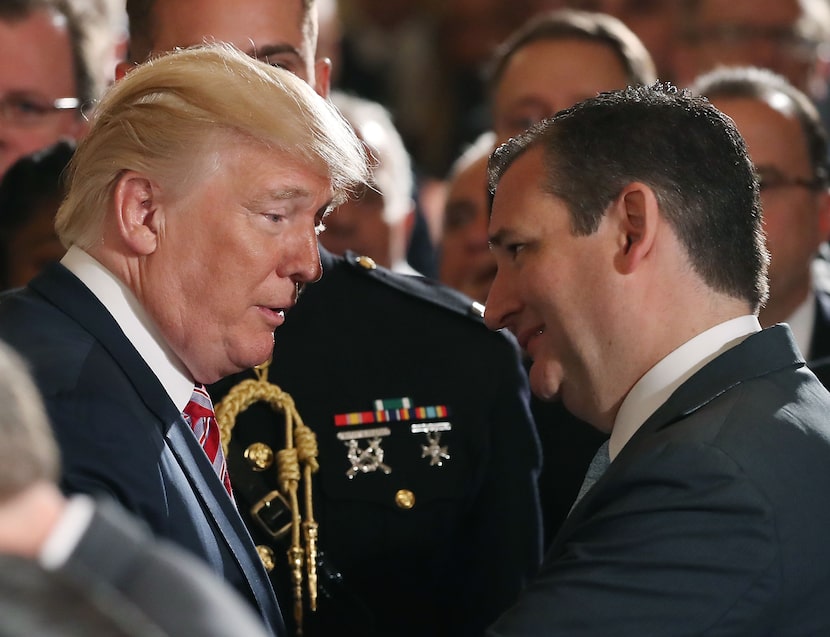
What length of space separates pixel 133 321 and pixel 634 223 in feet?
2.51

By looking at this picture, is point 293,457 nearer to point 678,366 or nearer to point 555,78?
point 678,366

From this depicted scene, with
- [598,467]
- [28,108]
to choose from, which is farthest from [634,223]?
[28,108]

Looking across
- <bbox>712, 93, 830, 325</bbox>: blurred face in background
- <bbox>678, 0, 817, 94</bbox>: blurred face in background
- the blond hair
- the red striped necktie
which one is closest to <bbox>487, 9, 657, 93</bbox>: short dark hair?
<bbox>712, 93, 830, 325</bbox>: blurred face in background

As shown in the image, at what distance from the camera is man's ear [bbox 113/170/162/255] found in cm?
204

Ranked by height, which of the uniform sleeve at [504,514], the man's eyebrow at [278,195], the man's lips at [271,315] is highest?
the man's eyebrow at [278,195]

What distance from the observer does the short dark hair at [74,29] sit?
3471mm

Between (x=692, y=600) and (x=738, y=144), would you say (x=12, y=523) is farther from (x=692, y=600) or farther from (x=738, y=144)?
(x=738, y=144)

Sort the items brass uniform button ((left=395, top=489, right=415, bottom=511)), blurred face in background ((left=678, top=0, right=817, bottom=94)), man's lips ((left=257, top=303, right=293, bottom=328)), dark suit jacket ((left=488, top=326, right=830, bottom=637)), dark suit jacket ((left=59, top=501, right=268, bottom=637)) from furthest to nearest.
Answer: blurred face in background ((left=678, top=0, right=817, bottom=94)) < brass uniform button ((left=395, top=489, right=415, bottom=511)) < man's lips ((left=257, top=303, right=293, bottom=328)) < dark suit jacket ((left=488, top=326, right=830, bottom=637)) < dark suit jacket ((left=59, top=501, right=268, bottom=637))

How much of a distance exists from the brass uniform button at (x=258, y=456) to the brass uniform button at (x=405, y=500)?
0.75ft

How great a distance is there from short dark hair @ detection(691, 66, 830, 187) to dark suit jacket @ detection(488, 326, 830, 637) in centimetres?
158

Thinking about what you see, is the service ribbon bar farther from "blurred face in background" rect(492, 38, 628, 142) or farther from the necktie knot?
"blurred face in background" rect(492, 38, 628, 142)

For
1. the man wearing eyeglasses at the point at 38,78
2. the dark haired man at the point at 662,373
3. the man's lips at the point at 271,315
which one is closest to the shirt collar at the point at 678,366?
the dark haired man at the point at 662,373

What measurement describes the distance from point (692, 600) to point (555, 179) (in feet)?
2.24

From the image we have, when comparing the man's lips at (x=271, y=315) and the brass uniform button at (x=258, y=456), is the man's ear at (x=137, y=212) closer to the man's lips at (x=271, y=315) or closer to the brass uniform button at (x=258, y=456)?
the man's lips at (x=271, y=315)
